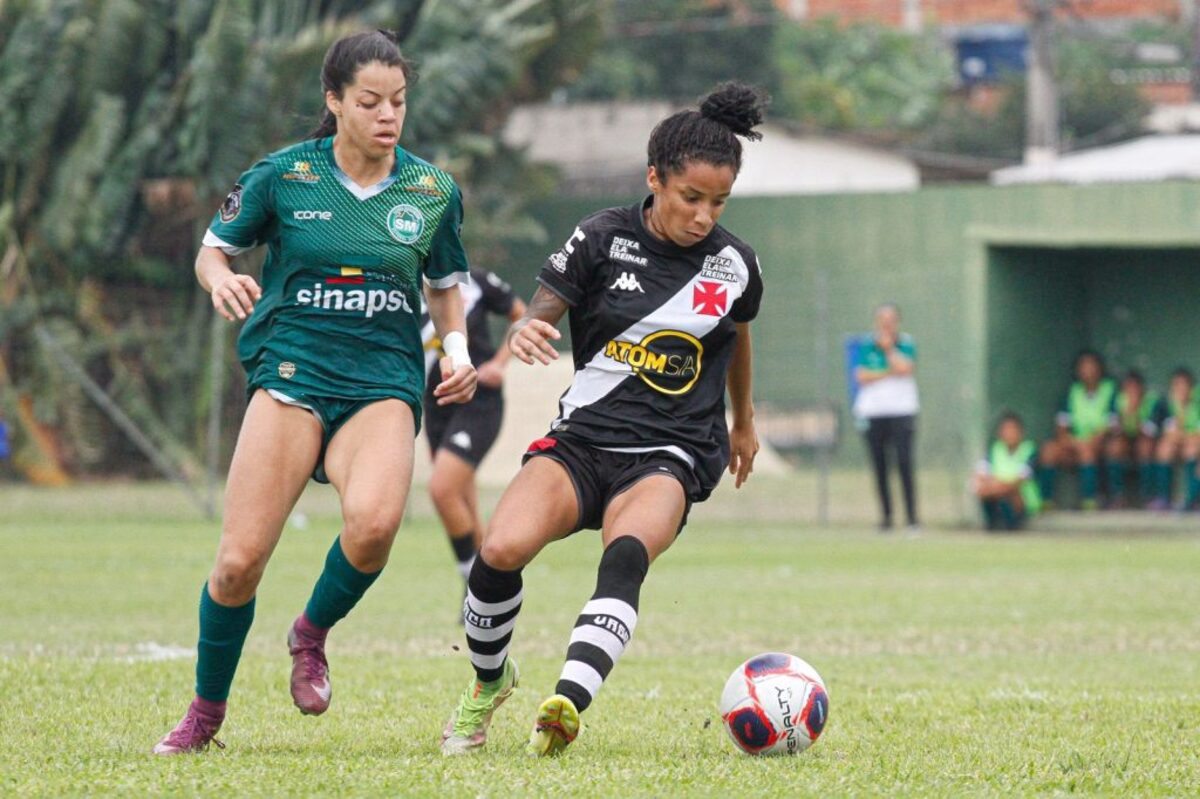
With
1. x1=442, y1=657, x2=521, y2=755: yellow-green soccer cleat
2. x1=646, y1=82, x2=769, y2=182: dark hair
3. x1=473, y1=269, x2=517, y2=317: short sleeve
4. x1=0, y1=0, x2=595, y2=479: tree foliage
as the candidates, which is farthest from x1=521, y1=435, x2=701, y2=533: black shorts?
x1=0, y1=0, x2=595, y2=479: tree foliage

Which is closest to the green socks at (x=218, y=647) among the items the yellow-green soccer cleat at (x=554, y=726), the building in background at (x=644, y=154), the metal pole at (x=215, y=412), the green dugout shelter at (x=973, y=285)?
the yellow-green soccer cleat at (x=554, y=726)

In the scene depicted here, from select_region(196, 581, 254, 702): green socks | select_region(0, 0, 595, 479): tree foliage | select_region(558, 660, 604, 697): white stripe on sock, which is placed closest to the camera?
select_region(558, 660, 604, 697): white stripe on sock

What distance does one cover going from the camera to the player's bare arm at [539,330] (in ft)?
20.4

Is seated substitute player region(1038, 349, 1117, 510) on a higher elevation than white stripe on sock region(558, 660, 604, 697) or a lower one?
lower

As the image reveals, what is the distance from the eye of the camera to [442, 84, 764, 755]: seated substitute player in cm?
619

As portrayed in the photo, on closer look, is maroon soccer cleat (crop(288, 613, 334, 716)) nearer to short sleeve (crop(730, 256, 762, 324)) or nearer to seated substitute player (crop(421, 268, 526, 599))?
short sleeve (crop(730, 256, 762, 324))

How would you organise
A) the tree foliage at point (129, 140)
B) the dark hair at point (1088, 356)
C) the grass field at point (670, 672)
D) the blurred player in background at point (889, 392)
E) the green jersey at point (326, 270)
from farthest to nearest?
1. the tree foliage at point (129, 140)
2. the dark hair at point (1088, 356)
3. the blurred player in background at point (889, 392)
4. the green jersey at point (326, 270)
5. the grass field at point (670, 672)

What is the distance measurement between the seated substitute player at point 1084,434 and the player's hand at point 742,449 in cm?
1549

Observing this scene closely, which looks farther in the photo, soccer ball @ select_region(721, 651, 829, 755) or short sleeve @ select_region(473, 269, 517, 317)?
short sleeve @ select_region(473, 269, 517, 317)

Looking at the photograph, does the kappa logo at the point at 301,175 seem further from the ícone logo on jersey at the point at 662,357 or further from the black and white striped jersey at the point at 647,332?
the ícone logo on jersey at the point at 662,357

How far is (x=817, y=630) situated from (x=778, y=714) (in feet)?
15.6

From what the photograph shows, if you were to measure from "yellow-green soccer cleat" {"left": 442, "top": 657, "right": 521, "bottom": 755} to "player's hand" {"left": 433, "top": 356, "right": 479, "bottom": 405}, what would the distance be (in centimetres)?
85

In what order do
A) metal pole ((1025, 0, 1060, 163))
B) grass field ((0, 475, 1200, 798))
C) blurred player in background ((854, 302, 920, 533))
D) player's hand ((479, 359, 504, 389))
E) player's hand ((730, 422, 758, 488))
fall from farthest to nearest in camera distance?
1. metal pole ((1025, 0, 1060, 163))
2. blurred player in background ((854, 302, 920, 533))
3. player's hand ((479, 359, 504, 389))
4. player's hand ((730, 422, 758, 488))
5. grass field ((0, 475, 1200, 798))

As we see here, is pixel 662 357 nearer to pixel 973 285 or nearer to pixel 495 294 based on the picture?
pixel 495 294
